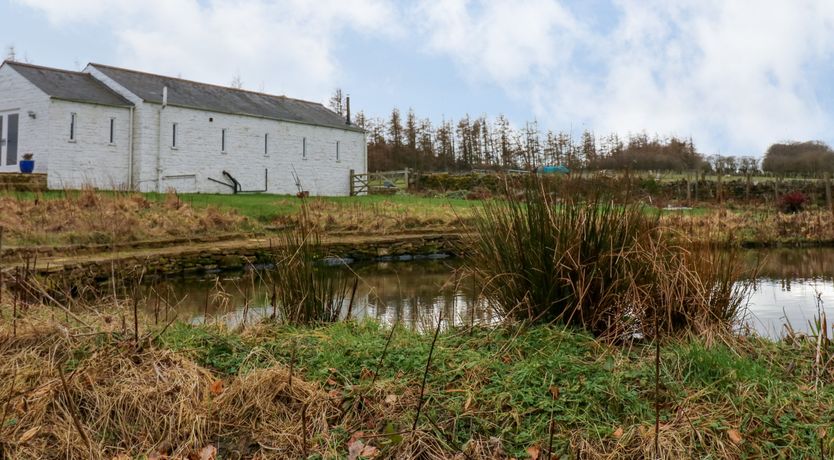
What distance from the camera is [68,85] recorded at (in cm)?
2362

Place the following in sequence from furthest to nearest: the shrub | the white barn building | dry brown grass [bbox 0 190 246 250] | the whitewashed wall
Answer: the whitewashed wall → the shrub → the white barn building → dry brown grass [bbox 0 190 246 250]

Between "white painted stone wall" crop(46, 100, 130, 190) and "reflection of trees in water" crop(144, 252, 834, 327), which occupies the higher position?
"white painted stone wall" crop(46, 100, 130, 190)

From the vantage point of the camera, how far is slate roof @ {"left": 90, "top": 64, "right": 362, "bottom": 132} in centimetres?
2549

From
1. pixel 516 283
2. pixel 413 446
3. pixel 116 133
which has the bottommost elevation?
pixel 413 446

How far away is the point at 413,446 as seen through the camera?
9.41ft

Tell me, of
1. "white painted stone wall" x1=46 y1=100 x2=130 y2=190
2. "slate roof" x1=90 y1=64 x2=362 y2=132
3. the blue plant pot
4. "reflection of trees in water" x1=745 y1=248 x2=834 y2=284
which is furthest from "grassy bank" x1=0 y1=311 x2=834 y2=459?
"slate roof" x1=90 y1=64 x2=362 y2=132

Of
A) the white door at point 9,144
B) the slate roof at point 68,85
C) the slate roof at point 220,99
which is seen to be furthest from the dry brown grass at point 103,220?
the slate roof at point 220,99

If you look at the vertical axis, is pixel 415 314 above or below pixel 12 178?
below

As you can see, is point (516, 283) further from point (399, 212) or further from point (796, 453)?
point (399, 212)

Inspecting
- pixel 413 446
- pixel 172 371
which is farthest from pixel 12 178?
pixel 413 446

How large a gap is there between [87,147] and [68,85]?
270cm

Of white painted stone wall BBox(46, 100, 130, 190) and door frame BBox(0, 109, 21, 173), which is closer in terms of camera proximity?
white painted stone wall BBox(46, 100, 130, 190)

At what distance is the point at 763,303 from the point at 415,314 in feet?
14.0

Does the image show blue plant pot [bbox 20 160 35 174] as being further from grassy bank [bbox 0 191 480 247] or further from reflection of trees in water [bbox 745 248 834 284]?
reflection of trees in water [bbox 745 248 834 284]
